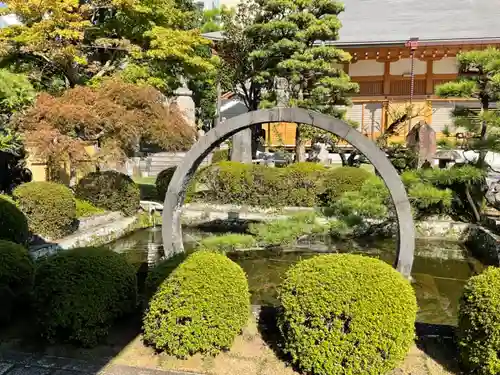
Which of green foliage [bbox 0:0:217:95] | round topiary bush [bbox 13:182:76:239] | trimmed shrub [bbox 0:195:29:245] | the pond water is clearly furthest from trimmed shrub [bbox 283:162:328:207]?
trimmed shrub [bbox 0:195:29:245]

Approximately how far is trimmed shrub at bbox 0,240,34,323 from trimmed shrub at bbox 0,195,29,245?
98.7 inches

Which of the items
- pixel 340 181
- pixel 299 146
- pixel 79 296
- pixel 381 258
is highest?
pixel 299 146

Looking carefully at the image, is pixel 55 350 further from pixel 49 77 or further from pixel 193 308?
pixel 49 77

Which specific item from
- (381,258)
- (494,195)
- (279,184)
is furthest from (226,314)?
(279,184)

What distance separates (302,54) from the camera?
1395 centimetres

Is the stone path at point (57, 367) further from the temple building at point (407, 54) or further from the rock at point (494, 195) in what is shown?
the temple building at point (407, 54)

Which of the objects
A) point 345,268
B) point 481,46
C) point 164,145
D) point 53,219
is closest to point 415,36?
point 481,46

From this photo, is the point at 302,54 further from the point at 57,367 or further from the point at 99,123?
the point at 57,367

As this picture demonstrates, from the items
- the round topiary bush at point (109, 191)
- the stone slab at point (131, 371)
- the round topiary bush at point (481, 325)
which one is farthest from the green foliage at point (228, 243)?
the round topiary bush at point (109, 191)

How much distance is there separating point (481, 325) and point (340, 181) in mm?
8060

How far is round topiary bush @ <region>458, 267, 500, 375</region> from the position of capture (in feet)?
10.1

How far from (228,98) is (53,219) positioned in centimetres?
1830

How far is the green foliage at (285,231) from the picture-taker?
246 inches

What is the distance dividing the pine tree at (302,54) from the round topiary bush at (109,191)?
222 inches
